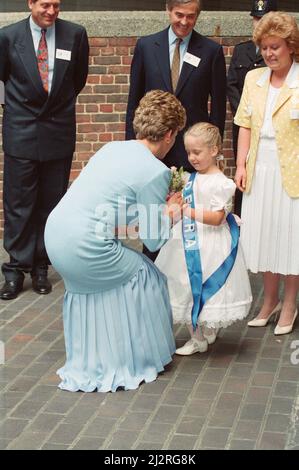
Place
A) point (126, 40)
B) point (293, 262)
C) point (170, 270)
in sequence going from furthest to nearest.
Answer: point (126, 40) < point (293, 262) < point (170, 270)

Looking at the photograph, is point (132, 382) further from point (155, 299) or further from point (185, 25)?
point (185, 25)

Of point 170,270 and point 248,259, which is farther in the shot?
point 248,259

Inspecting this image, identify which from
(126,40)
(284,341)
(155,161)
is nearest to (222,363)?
(284,341)

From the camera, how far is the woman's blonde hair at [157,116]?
16.3ft

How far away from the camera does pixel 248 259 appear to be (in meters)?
5.91

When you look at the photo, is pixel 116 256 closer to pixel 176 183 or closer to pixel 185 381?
pixel 176 183

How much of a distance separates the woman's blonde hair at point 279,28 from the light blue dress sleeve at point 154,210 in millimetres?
1156

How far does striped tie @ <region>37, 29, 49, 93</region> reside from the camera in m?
6.55

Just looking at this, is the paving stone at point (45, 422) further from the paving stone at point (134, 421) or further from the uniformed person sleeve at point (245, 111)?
the uniformed person sleeve at point (245, 111)

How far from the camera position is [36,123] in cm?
664

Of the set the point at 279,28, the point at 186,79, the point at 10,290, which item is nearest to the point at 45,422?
the point at 10,290

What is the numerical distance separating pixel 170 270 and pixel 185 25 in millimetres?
1776

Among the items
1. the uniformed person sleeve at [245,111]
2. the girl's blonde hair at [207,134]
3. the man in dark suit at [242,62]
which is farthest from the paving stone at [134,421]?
the man in dark suit at [242,62]

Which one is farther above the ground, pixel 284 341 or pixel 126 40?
pixel 126 40
